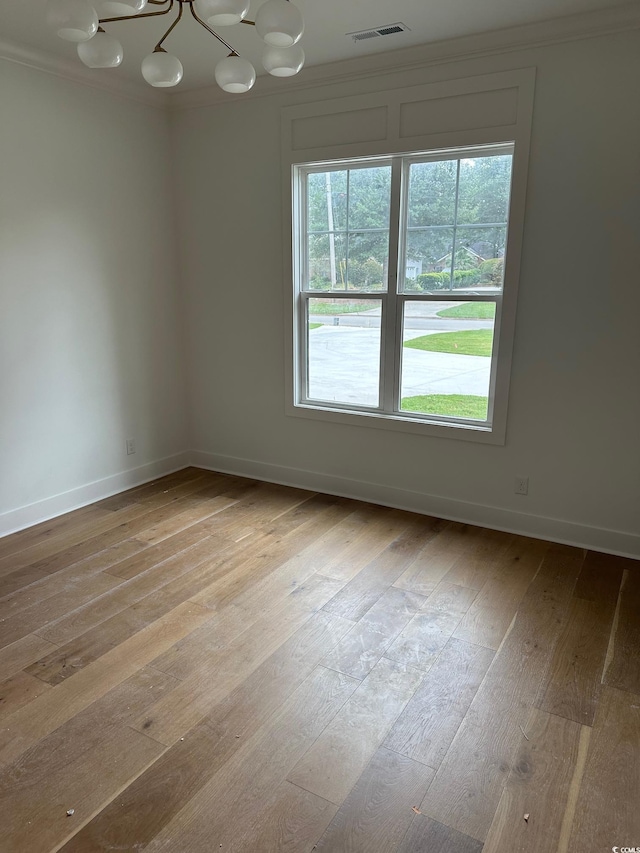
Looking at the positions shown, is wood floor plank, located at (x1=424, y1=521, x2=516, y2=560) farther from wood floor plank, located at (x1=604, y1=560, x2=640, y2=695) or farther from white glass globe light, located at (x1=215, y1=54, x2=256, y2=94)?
white glass globe light, located at (x1=215, y1=54, x2=256, y2=94)

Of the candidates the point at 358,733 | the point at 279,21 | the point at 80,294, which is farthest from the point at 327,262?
the point at 358,733

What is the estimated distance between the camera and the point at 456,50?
309 centimetres

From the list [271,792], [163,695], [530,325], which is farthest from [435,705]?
[530,325]

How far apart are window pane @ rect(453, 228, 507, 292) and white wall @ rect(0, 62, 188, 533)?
7.25 feet

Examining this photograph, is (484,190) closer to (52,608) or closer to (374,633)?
(374,633)

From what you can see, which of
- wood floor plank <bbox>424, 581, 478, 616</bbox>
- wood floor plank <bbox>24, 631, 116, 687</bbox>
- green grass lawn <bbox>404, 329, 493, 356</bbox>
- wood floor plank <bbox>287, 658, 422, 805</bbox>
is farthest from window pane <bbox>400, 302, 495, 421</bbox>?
wood floor plank <bbox>24, 631, 116, 687</bbox>

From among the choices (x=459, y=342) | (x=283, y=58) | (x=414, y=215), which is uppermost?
(x=283, y=58)

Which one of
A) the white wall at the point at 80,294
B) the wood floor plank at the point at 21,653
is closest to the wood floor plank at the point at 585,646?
the wood floor plank at the point at 21,653

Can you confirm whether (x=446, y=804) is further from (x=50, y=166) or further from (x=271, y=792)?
(x=50, y=166)

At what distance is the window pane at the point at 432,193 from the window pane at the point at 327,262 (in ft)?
1.70

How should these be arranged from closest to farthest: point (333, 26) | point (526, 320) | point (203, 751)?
point (203, 751) < point (333, 26) < point (526, 320)

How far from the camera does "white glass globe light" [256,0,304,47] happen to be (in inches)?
66.7

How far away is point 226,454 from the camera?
459 centimetres

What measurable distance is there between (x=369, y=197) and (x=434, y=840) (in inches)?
130
